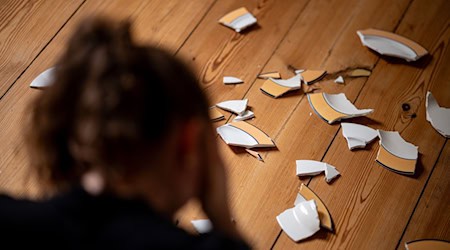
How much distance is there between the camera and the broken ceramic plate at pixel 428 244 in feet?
3.67

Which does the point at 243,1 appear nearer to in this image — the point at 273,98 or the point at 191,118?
the point at 273,98

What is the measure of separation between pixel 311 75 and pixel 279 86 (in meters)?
0.08

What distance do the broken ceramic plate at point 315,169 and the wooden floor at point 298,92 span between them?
0.05ft

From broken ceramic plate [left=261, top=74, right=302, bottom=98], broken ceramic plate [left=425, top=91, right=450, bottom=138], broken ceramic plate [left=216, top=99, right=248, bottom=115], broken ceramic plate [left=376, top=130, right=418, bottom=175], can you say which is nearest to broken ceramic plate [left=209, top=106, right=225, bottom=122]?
broken ceramic plate [left=216, top=99, right=248, bottom=115]

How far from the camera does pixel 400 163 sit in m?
1.22

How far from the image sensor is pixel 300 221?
1130mm

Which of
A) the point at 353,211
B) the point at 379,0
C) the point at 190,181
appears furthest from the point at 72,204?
the point at 379,0

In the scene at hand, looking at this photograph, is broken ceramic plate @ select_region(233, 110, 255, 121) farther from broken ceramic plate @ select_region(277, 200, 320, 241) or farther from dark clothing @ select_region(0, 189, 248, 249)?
dark clothing @ select_region(0, 189, 248, 249)

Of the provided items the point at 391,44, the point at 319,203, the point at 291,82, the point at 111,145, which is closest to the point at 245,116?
the point at 291,82

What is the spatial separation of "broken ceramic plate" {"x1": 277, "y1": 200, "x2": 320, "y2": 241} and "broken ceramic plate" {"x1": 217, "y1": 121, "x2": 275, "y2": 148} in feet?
0.51

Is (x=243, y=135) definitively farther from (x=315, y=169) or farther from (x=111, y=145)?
(x=111, y=145)

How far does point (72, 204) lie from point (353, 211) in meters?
0.66

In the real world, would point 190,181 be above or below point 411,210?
above

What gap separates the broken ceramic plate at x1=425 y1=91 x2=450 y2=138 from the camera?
1.28 m
